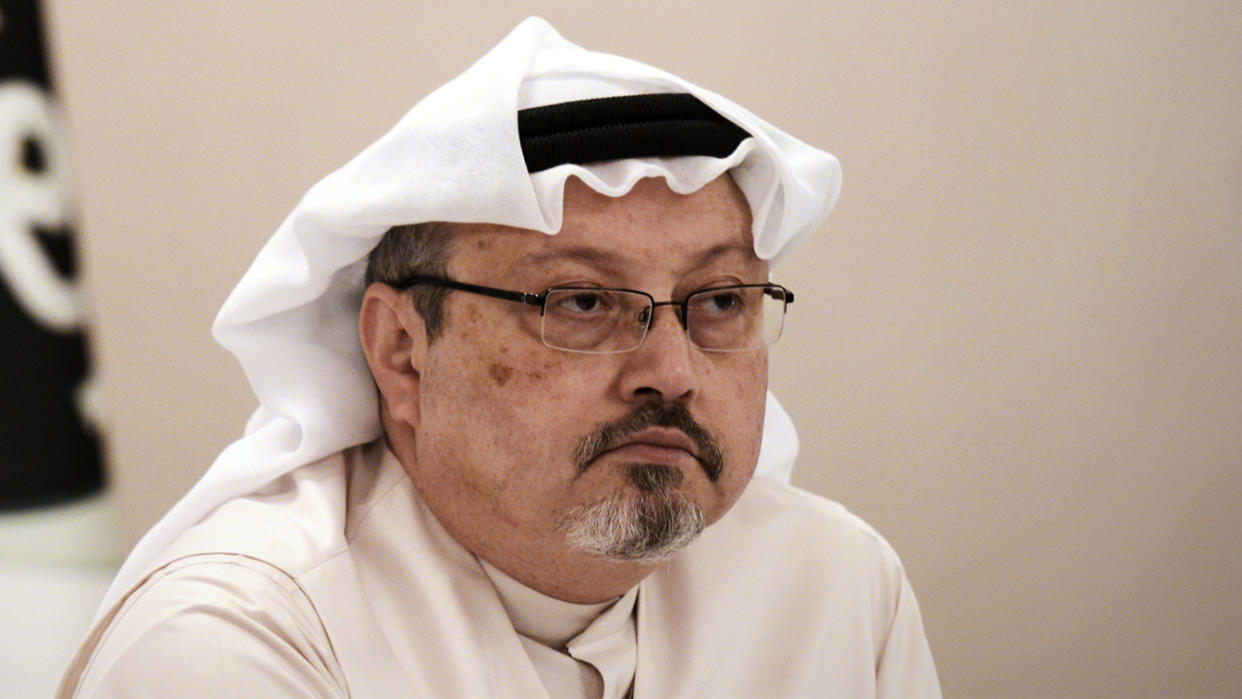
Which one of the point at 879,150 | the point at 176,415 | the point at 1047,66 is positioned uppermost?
the point at 1047,66

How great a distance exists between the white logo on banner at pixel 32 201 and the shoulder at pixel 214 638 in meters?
1.24

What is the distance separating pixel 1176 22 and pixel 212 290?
2359 mm

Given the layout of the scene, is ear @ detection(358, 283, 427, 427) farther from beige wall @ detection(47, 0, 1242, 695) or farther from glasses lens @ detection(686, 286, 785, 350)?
beige wall @ detection(47, 0, 1242, 695)

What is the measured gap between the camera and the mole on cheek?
154cm

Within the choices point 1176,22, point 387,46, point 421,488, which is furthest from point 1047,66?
point 421,488

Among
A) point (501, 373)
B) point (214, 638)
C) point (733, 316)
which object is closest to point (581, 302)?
point (501, 373)

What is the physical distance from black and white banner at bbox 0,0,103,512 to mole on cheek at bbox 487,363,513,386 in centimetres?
138

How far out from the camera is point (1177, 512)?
3.03 metres

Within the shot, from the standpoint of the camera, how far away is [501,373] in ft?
5.06

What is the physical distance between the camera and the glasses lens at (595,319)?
1538 millimetres

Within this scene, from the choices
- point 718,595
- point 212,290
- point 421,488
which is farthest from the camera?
point 212,290

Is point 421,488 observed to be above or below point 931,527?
above

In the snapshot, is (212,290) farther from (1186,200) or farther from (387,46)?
(1186,200)

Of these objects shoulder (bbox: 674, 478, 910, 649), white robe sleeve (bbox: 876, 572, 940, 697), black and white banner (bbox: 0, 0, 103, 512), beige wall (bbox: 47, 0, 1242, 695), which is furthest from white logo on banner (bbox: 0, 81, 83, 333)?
white robe sleeve (bbox: 876, 572, 940, 697)
